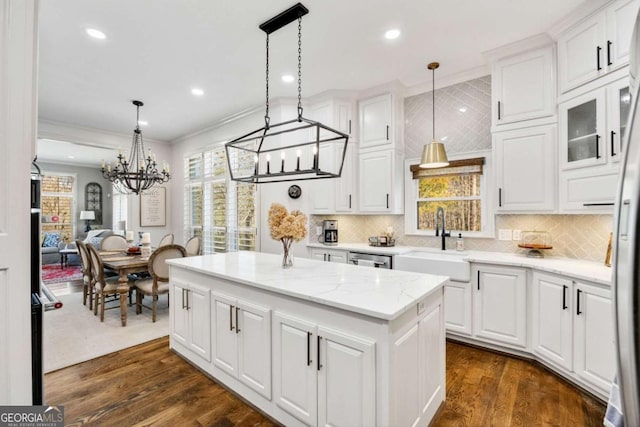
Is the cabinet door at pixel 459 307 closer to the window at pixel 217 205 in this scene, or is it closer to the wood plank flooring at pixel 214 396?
the wood plank flooring at pixel 214 396

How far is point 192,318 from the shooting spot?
2.63m

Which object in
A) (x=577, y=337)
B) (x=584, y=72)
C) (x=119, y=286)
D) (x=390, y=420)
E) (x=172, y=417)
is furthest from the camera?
(x=119, y=286)

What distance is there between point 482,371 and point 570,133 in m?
2.24

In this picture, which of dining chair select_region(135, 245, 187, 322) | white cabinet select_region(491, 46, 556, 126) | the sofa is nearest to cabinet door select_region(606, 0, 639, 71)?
white cabinet select_region(491, 46, 556, 126)

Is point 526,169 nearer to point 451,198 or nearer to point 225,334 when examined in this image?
point 451,198

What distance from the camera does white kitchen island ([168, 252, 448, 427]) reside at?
1.52 metres

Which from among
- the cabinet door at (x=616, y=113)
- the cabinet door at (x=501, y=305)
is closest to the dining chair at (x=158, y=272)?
the cabinet door at (x=501, y=305)

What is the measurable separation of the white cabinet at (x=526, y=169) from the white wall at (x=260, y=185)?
2.39 metres

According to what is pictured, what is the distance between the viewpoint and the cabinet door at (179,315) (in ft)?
8.87

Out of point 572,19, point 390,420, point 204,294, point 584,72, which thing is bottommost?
point 390,420

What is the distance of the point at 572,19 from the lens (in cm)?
255

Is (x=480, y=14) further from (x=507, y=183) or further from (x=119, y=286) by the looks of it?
(x=119, y=286)

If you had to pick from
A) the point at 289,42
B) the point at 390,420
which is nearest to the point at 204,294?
the point at 390,420

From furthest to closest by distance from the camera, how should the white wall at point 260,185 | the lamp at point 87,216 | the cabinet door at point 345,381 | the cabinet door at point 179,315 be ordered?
1. the lamp at point 87,216
2. the white wall at point 260,185
3. the cabinet door at point 179,315
4. the cabinet door at point 345,381
